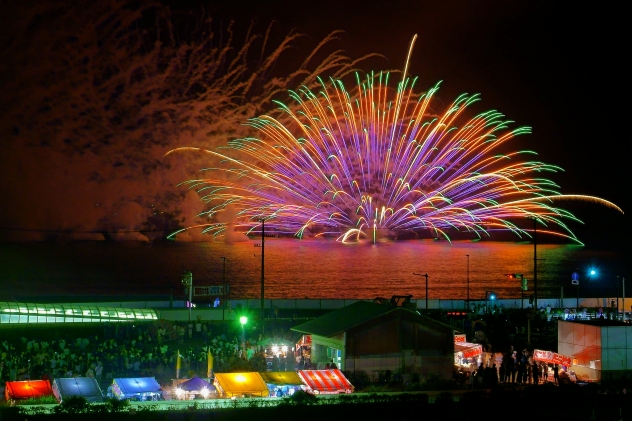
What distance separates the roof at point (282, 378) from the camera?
723 inches

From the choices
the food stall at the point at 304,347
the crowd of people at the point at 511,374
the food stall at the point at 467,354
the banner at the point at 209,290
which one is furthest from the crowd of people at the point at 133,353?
the food stall at the point at 467,354

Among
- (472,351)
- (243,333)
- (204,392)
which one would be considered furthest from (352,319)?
(243,333)

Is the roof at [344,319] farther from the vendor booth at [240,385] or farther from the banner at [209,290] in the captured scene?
the banner at [209,290]

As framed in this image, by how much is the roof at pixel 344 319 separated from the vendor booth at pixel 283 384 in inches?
107

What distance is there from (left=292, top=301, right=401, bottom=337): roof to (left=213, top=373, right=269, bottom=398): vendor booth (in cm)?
346

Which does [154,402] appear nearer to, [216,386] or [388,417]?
[216,386]

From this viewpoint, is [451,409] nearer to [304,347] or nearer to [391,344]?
[391,344]

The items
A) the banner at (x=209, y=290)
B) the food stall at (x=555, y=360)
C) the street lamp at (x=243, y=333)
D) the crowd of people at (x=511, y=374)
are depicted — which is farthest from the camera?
the banner at (x=209, y=290)

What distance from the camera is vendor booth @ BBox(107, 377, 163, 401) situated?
17.2m

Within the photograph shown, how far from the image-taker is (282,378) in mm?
18656

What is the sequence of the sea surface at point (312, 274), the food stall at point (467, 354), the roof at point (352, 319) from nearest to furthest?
the roof at point (352, 319), the food stall at point (467, 354), the sea surface at point (312, 274)

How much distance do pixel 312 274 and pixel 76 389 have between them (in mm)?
63534

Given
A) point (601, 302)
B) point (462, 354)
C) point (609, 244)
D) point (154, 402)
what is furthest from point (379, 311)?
point (609, 244)

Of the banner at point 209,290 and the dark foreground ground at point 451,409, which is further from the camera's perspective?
the banner at point 209,290
